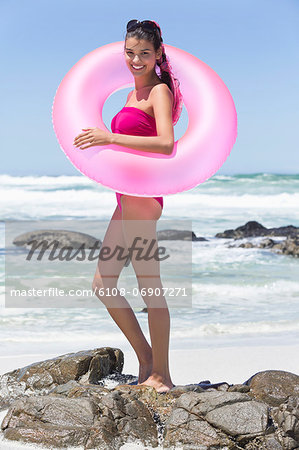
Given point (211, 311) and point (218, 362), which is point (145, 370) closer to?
point (218, 362)

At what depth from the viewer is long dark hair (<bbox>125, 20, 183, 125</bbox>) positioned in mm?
3152

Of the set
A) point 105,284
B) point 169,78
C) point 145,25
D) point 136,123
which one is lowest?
point 105,284

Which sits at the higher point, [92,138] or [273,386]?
[92,138]

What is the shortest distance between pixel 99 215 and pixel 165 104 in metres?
16.2

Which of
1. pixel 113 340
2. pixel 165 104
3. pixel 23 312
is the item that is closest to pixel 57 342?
pixel 113 340

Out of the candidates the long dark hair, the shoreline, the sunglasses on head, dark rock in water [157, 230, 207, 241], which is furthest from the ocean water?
the sunglasses on head

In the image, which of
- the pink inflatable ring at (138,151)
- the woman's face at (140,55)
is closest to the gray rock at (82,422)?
the pink inflatable ring at (138,151)

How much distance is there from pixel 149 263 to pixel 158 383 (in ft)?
2.11

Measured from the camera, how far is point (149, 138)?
10.1ft

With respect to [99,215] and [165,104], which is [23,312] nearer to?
[165,104]

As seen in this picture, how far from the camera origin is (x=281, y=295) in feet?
23.2

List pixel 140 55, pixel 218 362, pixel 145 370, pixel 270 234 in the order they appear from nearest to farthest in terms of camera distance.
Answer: pixel 140 55
pixel 145 370
pixel 218 362
pixel 270 234

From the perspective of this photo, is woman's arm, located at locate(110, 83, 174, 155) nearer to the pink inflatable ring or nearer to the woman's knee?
the pink inflatable ring

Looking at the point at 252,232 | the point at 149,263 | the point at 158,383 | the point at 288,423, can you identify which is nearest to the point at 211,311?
the point at 158,383
